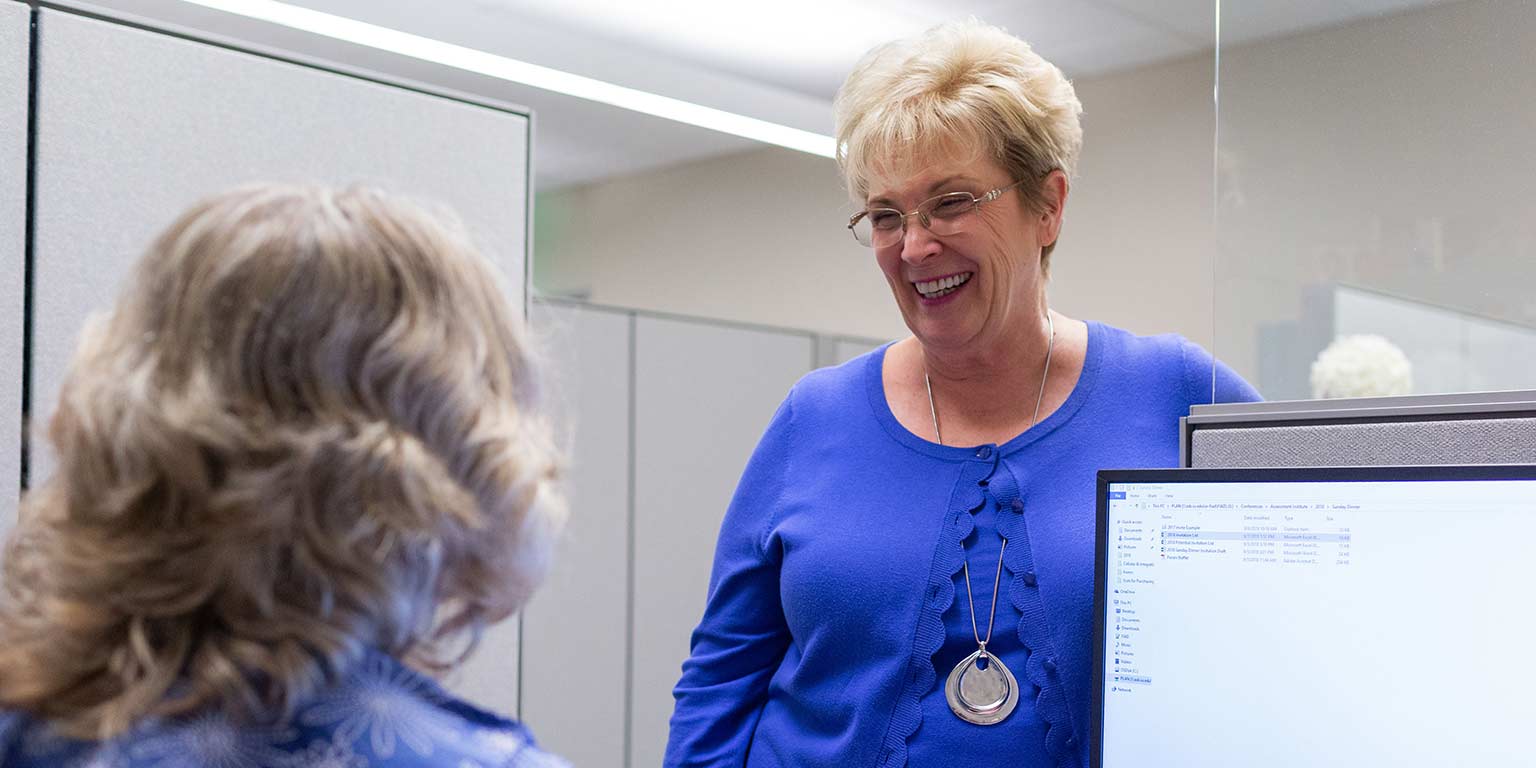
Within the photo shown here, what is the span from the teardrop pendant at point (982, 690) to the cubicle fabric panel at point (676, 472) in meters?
2.20

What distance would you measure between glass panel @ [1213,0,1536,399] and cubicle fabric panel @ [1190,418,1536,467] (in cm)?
18

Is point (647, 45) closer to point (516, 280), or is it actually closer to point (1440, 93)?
point (516, 280)

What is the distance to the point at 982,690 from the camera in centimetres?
113

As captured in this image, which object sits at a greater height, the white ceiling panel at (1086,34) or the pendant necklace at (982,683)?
the white ceiling panel at (1086,34)

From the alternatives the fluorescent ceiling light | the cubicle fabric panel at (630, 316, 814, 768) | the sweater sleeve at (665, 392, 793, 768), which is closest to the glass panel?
the sweater sleeve at (665, 392, 793, 768)

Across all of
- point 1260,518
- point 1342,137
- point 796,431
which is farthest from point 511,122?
point 1260,518

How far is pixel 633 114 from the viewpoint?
5.61 m

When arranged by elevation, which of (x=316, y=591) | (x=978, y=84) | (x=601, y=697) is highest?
(x=978, y=84)

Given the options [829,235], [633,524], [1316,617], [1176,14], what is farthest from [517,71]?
[1316,617]

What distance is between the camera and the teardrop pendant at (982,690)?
1114mm

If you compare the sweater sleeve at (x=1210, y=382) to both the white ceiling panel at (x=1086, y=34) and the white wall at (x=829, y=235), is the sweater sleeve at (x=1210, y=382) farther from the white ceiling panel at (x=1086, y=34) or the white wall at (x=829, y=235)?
the white ceiling panel at (x=1086, y=34)

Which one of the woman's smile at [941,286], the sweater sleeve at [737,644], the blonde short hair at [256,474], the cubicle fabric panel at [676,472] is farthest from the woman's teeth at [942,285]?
the cubicle fabric panel at [676,472]

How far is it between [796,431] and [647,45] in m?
3.63

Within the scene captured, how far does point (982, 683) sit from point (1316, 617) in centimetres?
33
